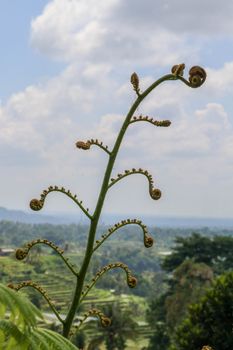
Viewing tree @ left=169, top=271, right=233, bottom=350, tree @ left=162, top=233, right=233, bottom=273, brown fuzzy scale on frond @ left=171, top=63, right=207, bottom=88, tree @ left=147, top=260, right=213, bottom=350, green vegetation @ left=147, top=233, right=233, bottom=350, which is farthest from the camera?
tree @ left=162, top=233, right=233, bottom=273

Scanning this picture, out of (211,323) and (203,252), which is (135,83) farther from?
(203,252)

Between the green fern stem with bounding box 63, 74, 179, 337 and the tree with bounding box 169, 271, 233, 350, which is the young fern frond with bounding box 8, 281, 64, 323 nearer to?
the green fern stem with bounding box 63, 74, 179, 337

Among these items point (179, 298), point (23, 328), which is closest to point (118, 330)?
point (179, 298)

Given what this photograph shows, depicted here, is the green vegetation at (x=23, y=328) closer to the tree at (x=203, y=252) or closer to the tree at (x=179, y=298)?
the tree at (x=179, y=298)

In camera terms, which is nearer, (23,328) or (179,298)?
(23,328)

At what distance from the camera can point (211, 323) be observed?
2483 cm

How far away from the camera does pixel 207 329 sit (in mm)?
24781

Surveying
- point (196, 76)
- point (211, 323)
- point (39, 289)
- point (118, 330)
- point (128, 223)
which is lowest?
point (118, 330)

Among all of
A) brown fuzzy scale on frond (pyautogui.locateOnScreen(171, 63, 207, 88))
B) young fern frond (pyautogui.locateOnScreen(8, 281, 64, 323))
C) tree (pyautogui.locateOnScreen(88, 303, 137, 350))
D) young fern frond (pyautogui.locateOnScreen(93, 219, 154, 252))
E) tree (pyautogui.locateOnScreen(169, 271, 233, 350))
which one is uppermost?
brown fuzzy scale on frond (pyautogui.locateOnScreen(171, 63, 207, 88))

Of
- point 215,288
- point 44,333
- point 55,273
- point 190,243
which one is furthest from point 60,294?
point 44,333

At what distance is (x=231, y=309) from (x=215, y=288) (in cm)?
163

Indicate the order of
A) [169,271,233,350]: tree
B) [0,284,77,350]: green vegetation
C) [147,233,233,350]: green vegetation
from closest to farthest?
[0,284,77,350]: green vegetation, [169,271,233,350]: tree, [147,233,233,350]: green vegetation

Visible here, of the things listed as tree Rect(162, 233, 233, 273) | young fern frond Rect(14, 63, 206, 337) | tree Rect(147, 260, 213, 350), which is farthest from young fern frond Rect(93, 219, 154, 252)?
tree Rect(162, 233, 233, 273)

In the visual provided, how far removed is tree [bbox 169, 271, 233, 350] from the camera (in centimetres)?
2427
